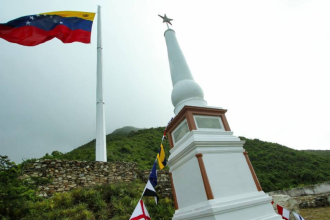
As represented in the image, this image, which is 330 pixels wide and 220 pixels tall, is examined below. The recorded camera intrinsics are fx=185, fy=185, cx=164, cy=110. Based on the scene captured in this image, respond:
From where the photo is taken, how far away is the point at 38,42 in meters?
10.0

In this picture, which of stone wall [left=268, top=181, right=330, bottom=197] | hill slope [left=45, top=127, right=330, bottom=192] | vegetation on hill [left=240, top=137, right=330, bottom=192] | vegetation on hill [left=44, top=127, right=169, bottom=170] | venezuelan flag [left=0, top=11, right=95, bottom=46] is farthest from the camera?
vegetation on hill [left=240, top=137, right=330, bottom=192]

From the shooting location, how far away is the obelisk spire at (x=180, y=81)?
5.31 m

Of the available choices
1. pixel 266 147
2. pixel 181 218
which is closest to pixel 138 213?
pixel 181 218

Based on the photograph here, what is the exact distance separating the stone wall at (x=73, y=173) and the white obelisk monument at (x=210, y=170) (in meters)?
7.00

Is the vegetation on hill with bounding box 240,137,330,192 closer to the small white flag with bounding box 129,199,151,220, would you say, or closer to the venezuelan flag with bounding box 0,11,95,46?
the small white flag with bounding box 129,199,151,220

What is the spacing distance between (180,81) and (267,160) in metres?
22.9

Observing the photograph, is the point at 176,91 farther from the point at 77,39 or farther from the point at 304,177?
the point at 304,177

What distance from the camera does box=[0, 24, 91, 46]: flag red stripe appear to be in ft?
31.6

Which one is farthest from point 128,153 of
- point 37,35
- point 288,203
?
point 288,203

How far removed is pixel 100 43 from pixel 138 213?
1530 cm

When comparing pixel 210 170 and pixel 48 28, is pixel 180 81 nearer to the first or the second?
pixel 210 170

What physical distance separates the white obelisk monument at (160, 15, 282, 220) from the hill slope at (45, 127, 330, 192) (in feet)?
36.8

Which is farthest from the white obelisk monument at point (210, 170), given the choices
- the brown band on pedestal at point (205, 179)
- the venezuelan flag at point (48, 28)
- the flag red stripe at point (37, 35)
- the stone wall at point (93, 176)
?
the venezuelan flag at point (48, 28)

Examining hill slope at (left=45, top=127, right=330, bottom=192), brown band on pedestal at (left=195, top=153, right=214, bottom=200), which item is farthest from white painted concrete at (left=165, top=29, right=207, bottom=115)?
hill slope at (left=45, top=127, right=330, bottom=192)
